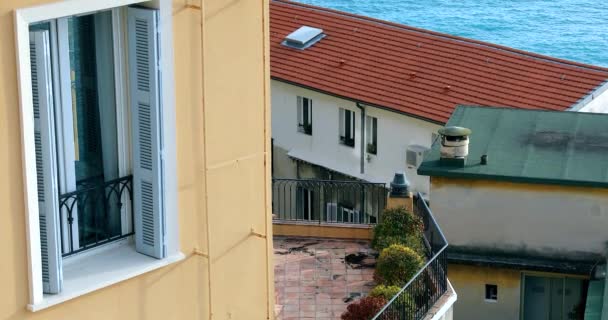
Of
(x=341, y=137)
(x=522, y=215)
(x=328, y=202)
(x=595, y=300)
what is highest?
(x=522, y=215)

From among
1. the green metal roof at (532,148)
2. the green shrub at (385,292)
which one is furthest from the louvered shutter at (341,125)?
the green shrub at (385,292)

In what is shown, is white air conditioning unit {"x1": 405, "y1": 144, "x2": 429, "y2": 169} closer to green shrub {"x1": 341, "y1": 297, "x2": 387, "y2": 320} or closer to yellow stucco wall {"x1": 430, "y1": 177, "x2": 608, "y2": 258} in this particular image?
yellow stucco wall {"x1": 430, "y1": 177, "x2": 608, "y2": 258}

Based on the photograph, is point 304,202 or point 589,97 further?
point 589,97

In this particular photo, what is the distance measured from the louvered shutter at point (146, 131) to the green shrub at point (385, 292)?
22.7ft

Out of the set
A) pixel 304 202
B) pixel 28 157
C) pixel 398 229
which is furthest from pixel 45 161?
pixel 304 202

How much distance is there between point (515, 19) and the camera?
376ft

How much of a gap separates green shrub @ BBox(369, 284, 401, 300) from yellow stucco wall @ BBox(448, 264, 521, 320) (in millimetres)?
6711

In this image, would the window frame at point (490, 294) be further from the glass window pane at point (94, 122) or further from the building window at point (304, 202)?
the glass window pane at point (94, 122)

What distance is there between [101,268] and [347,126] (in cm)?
3103

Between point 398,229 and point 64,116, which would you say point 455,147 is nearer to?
point 398,229

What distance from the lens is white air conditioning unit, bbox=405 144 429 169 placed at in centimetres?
3756

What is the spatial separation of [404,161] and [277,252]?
1969 centimetres

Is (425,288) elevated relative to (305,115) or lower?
elevated

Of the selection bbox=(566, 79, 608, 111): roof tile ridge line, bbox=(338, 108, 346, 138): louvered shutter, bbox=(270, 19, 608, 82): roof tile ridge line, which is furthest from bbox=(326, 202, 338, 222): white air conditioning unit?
bbox=(270, 19, 608, 82): roof tile ridge line
